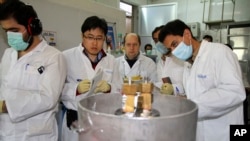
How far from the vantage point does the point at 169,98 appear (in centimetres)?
77

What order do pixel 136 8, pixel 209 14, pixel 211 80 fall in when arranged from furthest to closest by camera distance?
pixel 136 8 → pixel 209 14 → pixel 211 80

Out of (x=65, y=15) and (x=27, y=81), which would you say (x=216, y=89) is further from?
(x=65, y=15)

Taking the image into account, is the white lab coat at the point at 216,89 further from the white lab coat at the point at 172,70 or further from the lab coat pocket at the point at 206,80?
the white lab coat at the point at 172,70

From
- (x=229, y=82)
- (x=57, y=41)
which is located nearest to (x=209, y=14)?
(x=57, y=41)

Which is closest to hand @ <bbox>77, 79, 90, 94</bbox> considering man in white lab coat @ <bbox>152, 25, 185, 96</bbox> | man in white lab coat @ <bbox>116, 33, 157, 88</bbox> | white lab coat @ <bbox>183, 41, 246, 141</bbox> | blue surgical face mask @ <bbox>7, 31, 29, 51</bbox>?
blue surgical face mask @ <bbox>7, 31, 29, 51</bbox>

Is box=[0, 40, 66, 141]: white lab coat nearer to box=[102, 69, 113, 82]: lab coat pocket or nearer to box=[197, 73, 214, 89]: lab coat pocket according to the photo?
box=[102, 69, 113, 82]: lab coat pocket

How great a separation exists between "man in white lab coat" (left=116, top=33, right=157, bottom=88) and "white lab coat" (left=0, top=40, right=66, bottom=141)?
1093mm

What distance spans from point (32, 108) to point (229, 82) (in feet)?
2.94

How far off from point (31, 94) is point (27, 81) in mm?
84

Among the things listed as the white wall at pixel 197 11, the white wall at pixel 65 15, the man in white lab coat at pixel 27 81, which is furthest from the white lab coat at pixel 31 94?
the white wall at pixel 197 11

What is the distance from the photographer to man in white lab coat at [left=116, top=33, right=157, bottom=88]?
217 centimetres

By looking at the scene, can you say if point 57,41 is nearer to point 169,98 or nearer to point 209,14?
point 169,98

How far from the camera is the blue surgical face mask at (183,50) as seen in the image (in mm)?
1263

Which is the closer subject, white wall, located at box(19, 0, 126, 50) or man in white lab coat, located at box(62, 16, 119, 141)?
man in white lab coat, located at box(62, 16, 119, 141)
